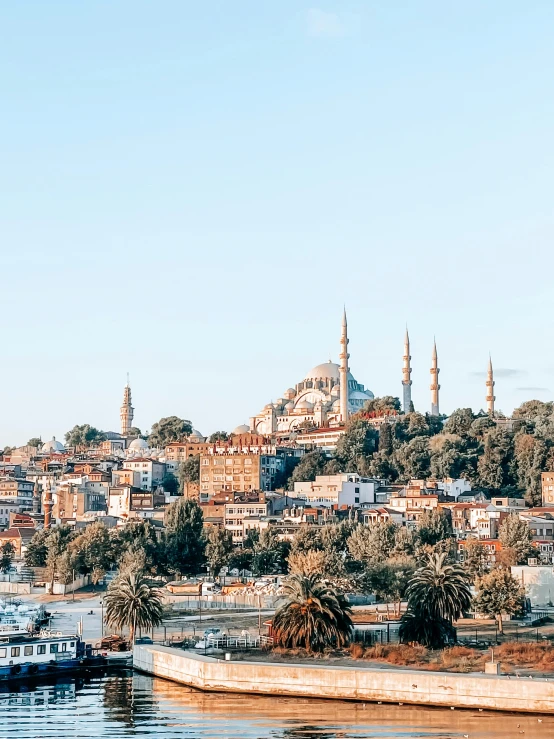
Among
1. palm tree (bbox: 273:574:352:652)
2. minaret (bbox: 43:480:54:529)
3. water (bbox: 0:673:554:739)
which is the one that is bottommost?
water (bbox: 0:673:554:739)

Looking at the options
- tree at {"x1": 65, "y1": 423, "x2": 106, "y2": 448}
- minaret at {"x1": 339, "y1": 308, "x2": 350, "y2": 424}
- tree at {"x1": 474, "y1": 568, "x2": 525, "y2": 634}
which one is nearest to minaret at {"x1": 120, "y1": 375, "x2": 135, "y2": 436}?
tree at {"x1": 65, "y1": 423, "x2": 106, "y2": 448}

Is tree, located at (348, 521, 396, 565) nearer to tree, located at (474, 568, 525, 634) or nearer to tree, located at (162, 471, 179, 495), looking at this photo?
tree, located at (474, 568, 525, 634)

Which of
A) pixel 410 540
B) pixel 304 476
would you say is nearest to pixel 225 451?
pixel 304 476

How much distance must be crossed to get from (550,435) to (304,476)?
18688mm

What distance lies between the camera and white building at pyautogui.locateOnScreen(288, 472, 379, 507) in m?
95.1

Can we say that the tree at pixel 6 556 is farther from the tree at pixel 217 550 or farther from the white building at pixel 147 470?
the white building at pixel 147 470

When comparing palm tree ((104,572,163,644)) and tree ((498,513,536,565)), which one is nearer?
palm tree ((104,572,163,644))

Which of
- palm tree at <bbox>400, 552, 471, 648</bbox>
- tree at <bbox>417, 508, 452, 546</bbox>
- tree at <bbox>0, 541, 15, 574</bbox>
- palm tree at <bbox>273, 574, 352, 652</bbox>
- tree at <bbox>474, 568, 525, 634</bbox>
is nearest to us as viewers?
palm tree at <bbox>273, 574, 352, 652</bbox>

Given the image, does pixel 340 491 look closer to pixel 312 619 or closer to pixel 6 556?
pixel 6 556

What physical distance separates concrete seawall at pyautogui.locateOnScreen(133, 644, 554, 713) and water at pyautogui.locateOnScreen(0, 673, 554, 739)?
0.45m

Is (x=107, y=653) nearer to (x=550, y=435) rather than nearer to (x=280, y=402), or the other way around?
(x=550, y=435)

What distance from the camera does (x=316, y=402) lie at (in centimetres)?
13412

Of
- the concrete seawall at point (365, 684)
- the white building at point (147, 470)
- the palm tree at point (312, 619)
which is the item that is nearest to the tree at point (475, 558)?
the palm tree at point (312, 619)

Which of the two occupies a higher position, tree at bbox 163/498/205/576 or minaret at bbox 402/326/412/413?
minaret at bbox 402/326/412/413
